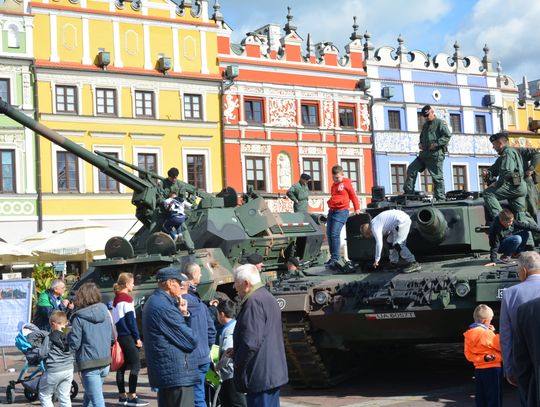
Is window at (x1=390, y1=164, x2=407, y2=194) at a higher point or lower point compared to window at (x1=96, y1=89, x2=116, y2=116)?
lower

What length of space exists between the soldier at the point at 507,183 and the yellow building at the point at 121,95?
2024cm

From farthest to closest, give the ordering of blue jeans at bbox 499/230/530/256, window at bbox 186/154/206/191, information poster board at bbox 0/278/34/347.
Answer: window at bbox 186/154/206/191 < information poster board at bbox 0/278/34/347 < blue jeans at bbox 499/230/530/256

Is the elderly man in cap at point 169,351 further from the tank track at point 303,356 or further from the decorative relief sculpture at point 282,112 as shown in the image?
the decorative relief sculpture at point 282,112

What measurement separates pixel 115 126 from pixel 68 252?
965 centimetres

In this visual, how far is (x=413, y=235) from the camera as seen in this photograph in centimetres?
1152

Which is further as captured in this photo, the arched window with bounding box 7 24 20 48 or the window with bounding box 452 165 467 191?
the window with bounding box 452 165 467 191

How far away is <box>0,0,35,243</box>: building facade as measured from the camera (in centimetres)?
2816

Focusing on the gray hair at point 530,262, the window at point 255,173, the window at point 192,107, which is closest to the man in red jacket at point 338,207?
the gray hair at point 530,262

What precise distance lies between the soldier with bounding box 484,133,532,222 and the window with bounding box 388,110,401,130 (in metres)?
25.5

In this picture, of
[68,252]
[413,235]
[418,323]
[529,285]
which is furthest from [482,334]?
[68,252]

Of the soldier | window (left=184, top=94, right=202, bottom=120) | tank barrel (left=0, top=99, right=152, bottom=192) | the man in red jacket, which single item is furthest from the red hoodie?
window (left=184, top=94, right=202, bottom=120)

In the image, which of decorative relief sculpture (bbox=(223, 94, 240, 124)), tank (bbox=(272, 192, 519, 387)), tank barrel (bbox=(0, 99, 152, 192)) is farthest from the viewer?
decorative relief sculpture (bbox=(223, 94, 240, 124))

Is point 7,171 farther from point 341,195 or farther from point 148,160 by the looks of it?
point 341,195

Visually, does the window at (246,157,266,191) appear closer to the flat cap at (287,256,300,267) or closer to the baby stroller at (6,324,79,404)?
the flat cap at (287,256,300,267)
